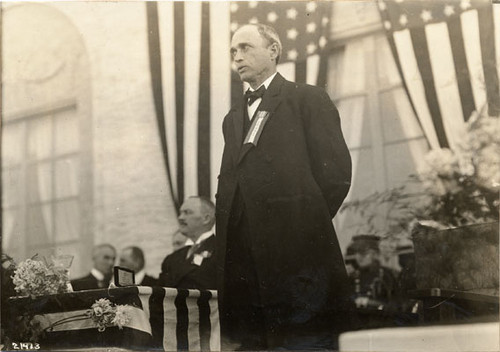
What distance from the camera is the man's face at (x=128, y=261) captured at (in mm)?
7719

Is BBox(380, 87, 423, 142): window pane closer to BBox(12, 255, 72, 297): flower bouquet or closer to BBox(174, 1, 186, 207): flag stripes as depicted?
BBox(174, 1, 186, 207): flag stripes

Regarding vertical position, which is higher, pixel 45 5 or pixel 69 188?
pixel 45 5

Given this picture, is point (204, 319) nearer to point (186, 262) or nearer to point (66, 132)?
point (186, 262)

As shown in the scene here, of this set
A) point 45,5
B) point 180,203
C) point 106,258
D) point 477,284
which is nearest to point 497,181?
point 477,284

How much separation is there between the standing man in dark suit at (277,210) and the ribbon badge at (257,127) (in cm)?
1

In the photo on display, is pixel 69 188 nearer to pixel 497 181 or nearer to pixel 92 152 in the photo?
pixel 92 152

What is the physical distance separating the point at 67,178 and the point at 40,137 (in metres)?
0.59

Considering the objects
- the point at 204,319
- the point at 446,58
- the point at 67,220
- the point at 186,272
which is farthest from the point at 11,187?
the point at 446,58

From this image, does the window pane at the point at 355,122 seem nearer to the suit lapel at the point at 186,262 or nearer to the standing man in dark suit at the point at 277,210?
the standing man in dark suit at the point at 277,210

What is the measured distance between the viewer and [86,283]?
7.80 m

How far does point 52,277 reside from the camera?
7.87 meters

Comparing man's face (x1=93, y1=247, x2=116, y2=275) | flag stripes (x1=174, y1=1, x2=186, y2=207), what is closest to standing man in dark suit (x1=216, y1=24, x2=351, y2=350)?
flag stripes (x1=174, y1=1, x2=186, y2=207)

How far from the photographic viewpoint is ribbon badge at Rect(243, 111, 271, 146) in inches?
305

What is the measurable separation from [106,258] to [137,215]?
22.1 inches
